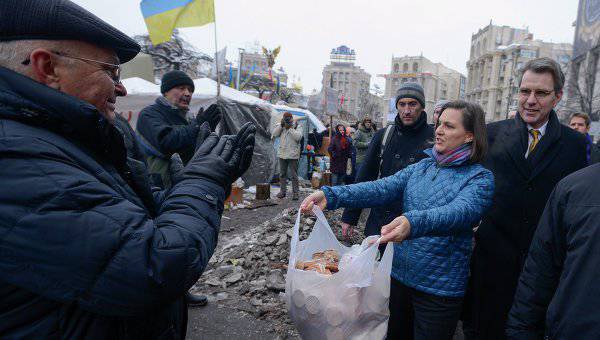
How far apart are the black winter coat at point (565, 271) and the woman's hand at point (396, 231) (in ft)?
1.83

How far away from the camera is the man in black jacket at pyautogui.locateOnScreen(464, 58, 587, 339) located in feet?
7.89

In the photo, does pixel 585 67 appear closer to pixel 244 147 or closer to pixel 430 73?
pixel 244 147

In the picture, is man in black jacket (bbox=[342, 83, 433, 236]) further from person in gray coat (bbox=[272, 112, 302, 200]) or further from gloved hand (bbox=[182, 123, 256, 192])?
person in gray coat (bbox=[272, 112, 302, 200])

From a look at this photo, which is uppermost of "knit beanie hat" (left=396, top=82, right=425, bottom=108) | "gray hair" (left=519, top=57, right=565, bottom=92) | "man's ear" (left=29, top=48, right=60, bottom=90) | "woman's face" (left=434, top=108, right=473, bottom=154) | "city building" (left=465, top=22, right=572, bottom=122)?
"city building" (left=465, top=22, right=572, bottom=122)

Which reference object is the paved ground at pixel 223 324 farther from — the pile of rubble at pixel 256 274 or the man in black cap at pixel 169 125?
the man in black cap at pixel 169 125

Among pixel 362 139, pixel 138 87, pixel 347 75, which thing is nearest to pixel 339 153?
pixel 362 139

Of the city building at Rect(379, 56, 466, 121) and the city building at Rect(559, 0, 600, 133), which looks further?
the city building at Rect(379, 56, 466, 121)

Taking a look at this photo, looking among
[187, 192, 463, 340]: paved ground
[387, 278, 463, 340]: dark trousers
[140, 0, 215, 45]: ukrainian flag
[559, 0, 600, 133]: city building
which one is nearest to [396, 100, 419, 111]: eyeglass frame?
[387, 278, 463, 340]: dark trousers

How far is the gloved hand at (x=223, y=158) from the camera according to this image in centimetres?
130

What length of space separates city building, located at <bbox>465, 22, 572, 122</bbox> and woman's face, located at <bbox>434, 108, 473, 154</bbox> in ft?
194

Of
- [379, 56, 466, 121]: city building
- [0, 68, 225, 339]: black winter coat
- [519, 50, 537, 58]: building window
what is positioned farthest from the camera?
[379, 56, 466, 121]: city building

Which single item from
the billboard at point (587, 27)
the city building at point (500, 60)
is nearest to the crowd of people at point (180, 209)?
the billboard at point (587, 27)

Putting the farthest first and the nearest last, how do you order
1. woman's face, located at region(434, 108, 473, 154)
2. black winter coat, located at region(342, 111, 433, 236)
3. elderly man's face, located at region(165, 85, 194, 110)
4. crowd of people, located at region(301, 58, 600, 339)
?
elderly man's face, located at region(165, 85, 194, 110) → black winter coat, located at region(342, 111, 433, 236) → woman's face, located at region(434, 108, 473, 154) → crowd of people, located at region(301, 58, 600, 339)

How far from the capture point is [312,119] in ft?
46.5
